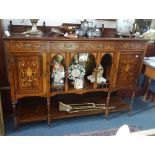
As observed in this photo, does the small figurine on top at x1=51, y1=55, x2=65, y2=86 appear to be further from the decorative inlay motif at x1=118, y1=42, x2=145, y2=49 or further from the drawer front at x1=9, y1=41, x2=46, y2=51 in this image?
the decorative inlay motif at x1=118, y1=42, x2=145, y2=49

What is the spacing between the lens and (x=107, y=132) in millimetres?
1933

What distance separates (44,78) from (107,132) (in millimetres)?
881

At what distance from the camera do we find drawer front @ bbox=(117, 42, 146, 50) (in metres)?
1.80

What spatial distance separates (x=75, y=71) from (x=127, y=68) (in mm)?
569

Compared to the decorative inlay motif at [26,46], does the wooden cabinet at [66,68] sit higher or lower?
lower

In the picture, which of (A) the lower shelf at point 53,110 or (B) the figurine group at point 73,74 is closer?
(B) the figurine group at point 73,74

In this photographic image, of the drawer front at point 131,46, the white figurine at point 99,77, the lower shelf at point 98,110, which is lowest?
the lower shelf at point 98,110

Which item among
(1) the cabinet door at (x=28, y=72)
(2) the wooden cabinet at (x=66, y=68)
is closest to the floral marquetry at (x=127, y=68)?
(2) the wooden cabinet at (x=66, y=68)

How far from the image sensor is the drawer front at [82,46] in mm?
1606

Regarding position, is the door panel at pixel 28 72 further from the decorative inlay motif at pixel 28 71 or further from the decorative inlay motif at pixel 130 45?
the decorative inlay motif at pixel 130 45

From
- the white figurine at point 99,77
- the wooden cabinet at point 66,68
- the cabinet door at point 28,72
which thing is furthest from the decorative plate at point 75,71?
the cabinet door at point 28,72

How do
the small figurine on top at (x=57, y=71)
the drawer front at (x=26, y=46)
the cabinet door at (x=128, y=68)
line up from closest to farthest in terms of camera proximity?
the drawer front at (x=26, y=46)
the small figurine on top at (x=57, y=71)
the cabinet door at (x=128, y=68)

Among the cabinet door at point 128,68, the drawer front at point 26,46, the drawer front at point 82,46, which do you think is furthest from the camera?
the cabinet door at point 128,68

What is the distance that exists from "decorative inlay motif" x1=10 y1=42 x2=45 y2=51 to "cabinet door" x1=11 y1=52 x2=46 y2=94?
0.17 feet
